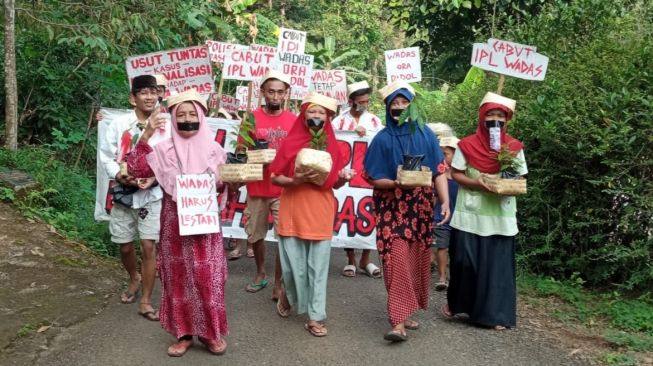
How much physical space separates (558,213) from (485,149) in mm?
1697

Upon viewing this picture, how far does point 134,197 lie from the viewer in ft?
18.1

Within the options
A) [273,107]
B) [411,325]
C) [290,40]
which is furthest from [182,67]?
[411,325]

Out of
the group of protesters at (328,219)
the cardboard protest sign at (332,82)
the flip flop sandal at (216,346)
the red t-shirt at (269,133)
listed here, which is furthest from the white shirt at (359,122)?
the flip flop sandal at (216,346)

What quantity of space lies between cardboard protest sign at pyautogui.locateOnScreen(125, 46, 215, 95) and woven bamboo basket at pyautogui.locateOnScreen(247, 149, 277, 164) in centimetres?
185

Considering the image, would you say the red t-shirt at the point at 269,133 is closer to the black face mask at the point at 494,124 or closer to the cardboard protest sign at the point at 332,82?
the black face mask at the point at 494,124

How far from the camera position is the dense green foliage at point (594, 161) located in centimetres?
591

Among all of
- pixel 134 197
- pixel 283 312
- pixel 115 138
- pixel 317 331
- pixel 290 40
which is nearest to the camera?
pixel 317 331

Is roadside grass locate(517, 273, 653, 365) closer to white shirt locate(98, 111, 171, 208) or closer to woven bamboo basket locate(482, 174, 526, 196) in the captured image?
woven bamboo basket locate(482, 174, 526, 196)

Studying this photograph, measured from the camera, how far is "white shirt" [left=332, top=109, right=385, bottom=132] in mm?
7941

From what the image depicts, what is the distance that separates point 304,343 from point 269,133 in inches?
90.0

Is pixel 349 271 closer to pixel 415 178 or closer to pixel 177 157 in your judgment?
pixel 415 178

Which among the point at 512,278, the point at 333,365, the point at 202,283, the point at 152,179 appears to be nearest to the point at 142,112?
the point at 152,179

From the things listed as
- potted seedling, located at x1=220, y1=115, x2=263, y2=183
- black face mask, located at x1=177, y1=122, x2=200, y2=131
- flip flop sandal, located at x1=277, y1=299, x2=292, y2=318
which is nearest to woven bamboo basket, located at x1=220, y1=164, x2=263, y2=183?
potted seedling, located at x1=220, y1=115, x2=263, y2=183

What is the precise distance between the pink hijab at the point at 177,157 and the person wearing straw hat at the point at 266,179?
1695 millimetres
